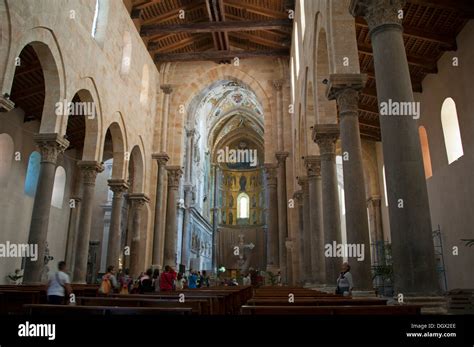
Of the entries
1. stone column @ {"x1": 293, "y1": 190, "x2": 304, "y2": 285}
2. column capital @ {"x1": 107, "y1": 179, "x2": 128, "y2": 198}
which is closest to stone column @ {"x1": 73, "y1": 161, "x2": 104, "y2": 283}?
column capital @ {"x1": 107, "y1": 179, "x2": 128, "y2": 198}

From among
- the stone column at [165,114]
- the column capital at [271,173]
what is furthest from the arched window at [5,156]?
the column capital at [271,173]

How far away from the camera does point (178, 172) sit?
21484mm

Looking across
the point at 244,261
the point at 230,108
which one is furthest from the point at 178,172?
the point at 244,261

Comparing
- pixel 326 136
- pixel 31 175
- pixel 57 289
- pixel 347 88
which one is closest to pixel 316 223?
pixel 326 136

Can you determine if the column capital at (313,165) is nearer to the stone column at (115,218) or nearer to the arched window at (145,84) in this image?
the stone column at (115,218)

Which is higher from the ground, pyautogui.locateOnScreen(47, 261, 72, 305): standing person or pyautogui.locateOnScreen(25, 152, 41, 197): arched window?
pyautogui.locateOnScreen(25, 152, 41, 197): arched window

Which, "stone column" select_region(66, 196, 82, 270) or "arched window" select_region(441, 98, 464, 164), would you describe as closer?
"arched window" select_region(441, 98, 464, 164)

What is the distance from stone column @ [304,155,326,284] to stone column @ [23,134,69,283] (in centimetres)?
813

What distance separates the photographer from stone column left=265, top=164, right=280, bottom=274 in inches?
803

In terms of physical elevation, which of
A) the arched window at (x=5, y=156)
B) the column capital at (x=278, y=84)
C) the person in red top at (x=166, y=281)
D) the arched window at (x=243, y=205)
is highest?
the column capital at (x=278, y=84)

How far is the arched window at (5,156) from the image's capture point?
50.1ft

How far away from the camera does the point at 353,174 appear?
8.06m

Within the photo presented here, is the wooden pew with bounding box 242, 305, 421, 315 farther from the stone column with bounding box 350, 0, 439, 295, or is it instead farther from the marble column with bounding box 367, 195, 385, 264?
the marble column with bounding box 367, 195, 385, 264

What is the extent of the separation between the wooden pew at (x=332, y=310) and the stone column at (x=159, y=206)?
1728 centimetres
